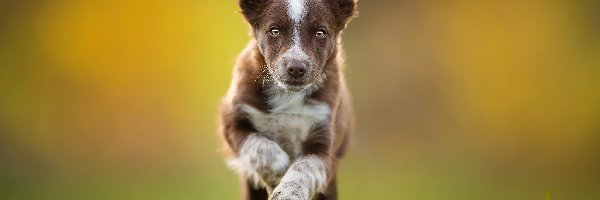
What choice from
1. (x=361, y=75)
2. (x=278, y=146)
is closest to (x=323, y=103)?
(x=278, y=146)

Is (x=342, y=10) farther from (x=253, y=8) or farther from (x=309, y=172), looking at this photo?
(x=309, y=172)

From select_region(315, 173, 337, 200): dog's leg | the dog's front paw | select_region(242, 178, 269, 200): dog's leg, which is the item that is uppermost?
the dog's front paw

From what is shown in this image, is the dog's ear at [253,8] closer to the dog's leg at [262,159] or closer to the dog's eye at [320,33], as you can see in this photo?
the dog's eye at [320,33]

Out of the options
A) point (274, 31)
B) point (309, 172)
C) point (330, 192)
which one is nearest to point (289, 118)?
point (309, 172)

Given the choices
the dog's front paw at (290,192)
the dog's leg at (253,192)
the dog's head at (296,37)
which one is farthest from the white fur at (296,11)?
the dog's leg at (253,192)

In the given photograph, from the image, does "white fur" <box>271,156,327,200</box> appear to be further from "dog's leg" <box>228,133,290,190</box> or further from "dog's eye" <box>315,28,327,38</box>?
"dog's eye" <box>315,28,327,38</box>

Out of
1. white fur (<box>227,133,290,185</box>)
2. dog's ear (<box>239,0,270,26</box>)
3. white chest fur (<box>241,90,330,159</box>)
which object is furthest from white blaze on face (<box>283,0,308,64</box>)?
white fur (<box>227,133,290,185</box>)

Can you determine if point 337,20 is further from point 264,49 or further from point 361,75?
point 361,75

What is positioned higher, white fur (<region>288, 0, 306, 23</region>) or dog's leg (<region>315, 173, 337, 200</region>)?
white fur (<region>288, 0, 306, 23</region>)
